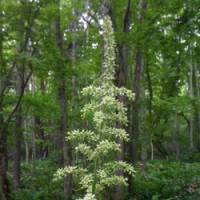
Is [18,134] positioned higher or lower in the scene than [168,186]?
higher

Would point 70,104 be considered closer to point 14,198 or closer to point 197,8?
point 14,198

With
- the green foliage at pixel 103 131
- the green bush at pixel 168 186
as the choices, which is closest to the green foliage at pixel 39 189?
the green bush at pixel 168 186

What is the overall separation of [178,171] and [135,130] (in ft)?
8.54

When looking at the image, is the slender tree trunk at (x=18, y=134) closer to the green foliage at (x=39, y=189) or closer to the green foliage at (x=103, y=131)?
the green foliage at (x=39, y=189)

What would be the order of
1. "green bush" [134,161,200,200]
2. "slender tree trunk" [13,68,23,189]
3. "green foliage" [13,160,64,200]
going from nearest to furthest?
"green bush" [134,161,200,200] → "green foliage" [13,160,64,200] → "slender tree trunk" [13,68,23,189]

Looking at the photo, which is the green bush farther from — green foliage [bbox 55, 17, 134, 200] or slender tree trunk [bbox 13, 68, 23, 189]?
green foliage [bbox 55, 17, 134, 200]

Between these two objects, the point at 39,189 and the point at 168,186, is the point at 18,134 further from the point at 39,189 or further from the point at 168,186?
the point at 168,186

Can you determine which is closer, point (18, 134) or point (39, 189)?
point (39, 189)

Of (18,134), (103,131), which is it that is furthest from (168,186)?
(103,131)

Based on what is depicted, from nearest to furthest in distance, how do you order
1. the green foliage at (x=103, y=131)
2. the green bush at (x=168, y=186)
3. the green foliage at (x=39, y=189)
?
the green foliage at (x=103, y=131) < the green bush at (x=168, y=186) < the green foliage at (x=39, y=189)

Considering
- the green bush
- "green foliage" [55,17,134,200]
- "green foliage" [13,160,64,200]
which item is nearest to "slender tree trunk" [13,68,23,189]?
"green foliage" [13,160,64,200]

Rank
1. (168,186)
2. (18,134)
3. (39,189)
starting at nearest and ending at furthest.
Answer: (168,186) < (39,189) < (18,134)

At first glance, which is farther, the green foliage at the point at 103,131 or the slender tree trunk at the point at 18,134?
the slender tree trunk at the point at 18,134

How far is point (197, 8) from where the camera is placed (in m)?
10.0
